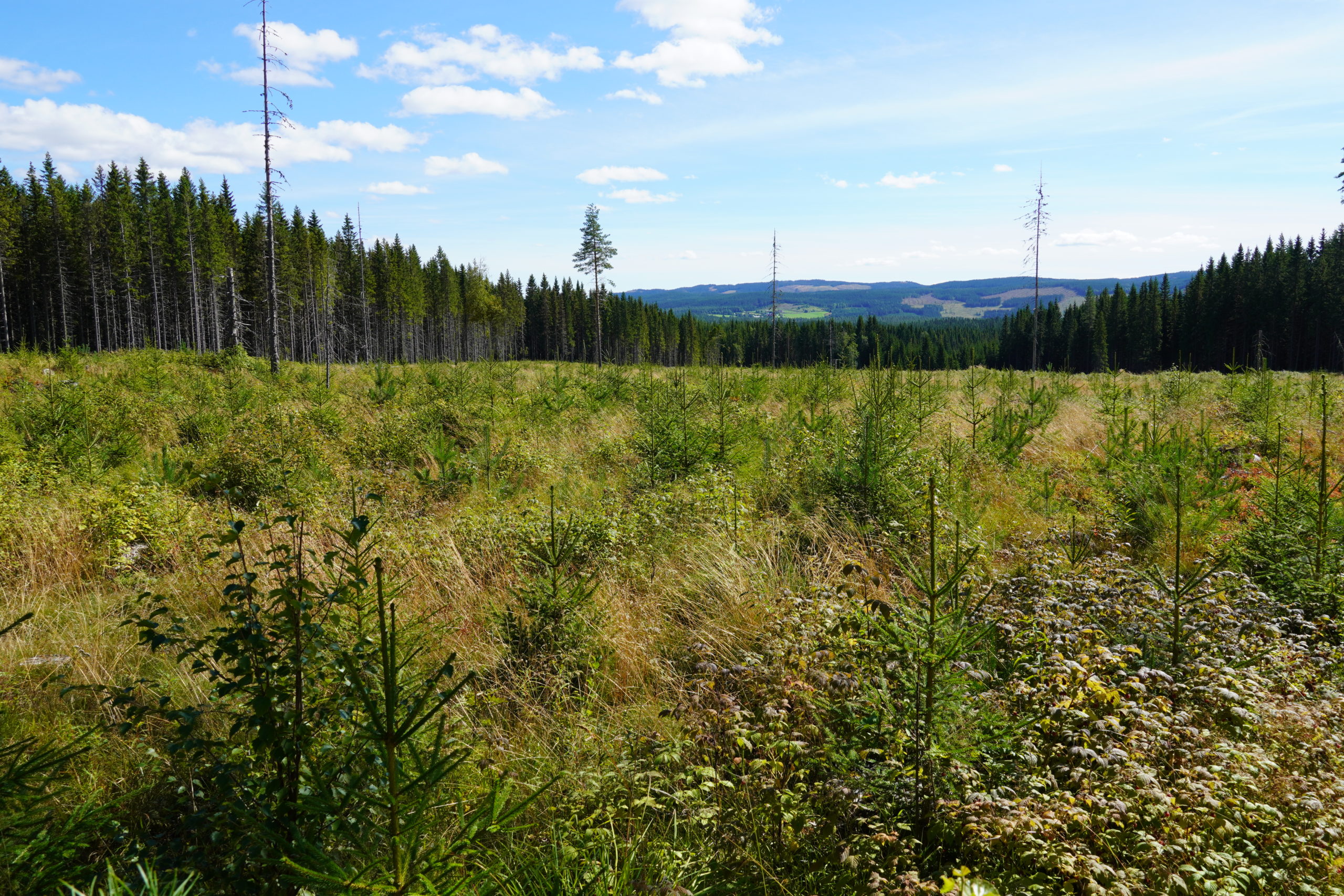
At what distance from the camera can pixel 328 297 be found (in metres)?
54.4

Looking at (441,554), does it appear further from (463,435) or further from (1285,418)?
(1285,418)

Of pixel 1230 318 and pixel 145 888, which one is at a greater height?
pixel 1230 318

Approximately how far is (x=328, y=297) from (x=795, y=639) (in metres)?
60.3

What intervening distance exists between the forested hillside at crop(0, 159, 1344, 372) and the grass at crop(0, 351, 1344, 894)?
24462mm

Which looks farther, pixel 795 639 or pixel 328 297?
pixel 328 297

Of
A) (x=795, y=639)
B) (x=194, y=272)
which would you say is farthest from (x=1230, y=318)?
(x=194, y=272)

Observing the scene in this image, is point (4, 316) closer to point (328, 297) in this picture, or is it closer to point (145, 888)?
point (328, 297)

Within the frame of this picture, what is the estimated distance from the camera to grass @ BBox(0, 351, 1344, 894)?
2.62m

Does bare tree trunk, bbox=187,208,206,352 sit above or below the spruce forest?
above

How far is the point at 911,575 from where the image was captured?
2871 millimetres

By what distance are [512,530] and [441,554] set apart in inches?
27.9

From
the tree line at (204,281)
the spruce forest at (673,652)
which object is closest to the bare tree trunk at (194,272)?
the tree line at (204,281)

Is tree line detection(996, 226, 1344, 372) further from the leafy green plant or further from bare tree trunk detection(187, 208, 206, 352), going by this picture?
bare tree trunk detection(187, 208, 206, 352)

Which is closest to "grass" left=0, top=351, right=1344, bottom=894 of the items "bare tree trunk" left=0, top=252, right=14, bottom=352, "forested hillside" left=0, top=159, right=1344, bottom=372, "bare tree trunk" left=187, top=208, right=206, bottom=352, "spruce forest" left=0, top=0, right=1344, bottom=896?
"spruce forest" left=0, top=0, right=1344, bottom=896
